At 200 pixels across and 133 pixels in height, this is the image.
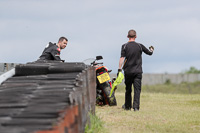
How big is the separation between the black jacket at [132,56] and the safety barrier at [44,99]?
3.55m

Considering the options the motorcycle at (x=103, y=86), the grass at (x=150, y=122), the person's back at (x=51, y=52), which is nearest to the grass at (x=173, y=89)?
the motorcycle at (x=103, y=86)

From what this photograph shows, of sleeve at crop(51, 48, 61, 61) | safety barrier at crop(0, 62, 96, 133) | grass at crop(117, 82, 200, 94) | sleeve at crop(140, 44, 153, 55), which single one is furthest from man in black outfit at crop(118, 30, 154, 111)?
grass at crop(117, 82, 200, 94)

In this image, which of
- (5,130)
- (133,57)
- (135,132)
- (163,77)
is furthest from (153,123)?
(163,77)

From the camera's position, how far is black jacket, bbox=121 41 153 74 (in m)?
11.6

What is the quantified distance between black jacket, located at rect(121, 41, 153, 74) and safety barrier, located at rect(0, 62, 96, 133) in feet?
11.7

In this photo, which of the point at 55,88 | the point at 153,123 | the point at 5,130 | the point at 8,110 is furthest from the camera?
the point at 153,123

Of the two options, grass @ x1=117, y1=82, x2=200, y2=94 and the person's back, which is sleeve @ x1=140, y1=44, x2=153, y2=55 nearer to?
the person's back

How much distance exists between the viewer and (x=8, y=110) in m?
5.45

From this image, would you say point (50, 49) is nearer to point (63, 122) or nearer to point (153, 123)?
point (153, 123)

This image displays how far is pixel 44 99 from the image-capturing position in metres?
5.51

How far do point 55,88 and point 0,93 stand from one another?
937 mm

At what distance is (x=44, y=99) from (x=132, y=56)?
6.28 m

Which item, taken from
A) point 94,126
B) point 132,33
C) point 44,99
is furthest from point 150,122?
point 44,99

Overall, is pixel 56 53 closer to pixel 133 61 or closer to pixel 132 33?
pixel 133 61
